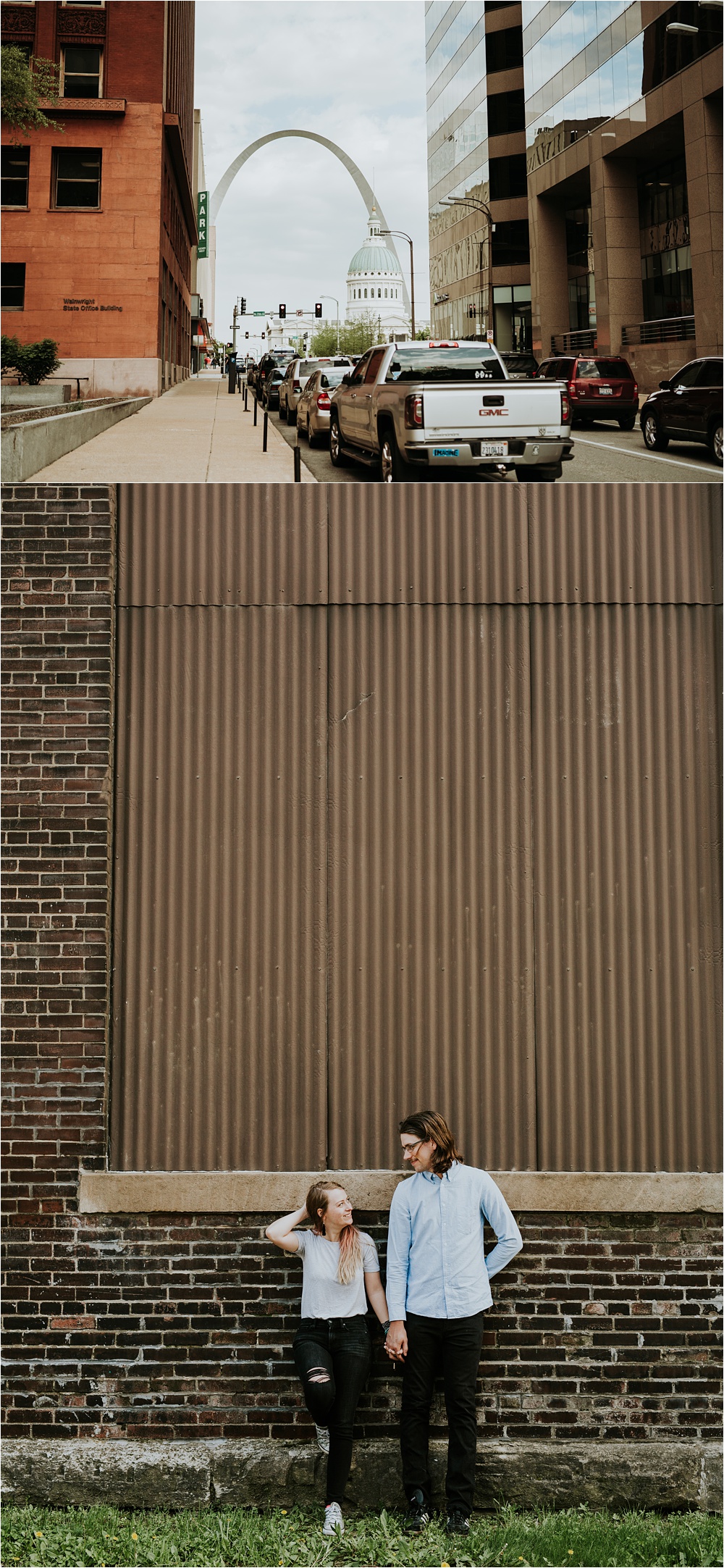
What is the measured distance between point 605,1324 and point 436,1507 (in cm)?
132

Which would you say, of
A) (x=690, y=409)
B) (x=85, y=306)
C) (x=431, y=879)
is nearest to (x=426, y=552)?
(x=431, y=879)

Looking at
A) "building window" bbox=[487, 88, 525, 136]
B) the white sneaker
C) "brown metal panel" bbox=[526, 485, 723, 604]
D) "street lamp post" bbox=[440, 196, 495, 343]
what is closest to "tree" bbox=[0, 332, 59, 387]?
"brown metal panel" bbox=[526, 485, 723, 604]

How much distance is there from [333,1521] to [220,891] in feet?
10.8

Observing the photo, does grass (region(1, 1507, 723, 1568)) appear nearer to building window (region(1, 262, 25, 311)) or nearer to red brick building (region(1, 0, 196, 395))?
red brick building (region(1, 0, 196, 395))

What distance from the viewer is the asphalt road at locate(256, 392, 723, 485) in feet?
48.7

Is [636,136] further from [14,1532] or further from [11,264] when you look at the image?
[14,1532]

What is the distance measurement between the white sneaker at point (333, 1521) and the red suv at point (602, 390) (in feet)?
76.3

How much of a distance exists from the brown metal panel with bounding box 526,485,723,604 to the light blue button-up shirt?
11.0 ft

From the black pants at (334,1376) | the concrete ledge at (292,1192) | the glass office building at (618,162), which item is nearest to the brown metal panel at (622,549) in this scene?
the concrete ledge at (292,1192)

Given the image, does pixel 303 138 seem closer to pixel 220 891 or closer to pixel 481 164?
pixel 481 164

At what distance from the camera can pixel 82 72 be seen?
32.0 meters

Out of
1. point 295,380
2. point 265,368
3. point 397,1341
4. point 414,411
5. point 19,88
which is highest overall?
point 265,368

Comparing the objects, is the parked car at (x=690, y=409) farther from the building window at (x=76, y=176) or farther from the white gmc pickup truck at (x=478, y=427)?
the building window at (x=76, y=176)

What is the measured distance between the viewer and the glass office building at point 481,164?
2387 inches
